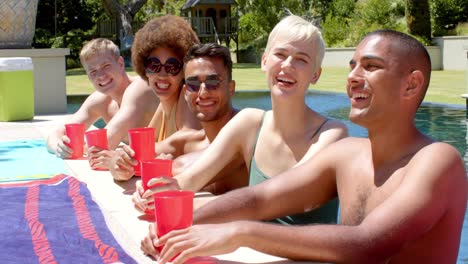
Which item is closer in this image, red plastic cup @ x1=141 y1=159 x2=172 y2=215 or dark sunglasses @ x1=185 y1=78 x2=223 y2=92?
red plastic cup @ x1=141 y1=159 x2=172 y2=215

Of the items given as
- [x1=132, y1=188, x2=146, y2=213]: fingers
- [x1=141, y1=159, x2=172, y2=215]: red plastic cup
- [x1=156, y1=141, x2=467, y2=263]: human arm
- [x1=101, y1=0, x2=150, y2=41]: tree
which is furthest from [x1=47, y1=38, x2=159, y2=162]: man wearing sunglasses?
[x1=101, y1=0, x2=150, y2=41]: tree

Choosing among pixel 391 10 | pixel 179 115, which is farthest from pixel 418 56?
pixel 391 10

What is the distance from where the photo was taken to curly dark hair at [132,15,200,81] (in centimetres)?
367

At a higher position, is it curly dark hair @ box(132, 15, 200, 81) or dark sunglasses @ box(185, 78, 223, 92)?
curly dark hair @ box(132, 15, 200, 81)

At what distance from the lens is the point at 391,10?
103 feet

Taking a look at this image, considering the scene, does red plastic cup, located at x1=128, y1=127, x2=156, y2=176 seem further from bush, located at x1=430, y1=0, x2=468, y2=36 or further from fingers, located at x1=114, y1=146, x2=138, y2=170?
bush, located at x1=430, y1=0, x2=468, y2=36

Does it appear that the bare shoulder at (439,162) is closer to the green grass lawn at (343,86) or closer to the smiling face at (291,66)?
the smiling face at (291,66)

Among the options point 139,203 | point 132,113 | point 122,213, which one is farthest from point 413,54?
→ point 132,113

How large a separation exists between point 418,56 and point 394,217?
0.52 m

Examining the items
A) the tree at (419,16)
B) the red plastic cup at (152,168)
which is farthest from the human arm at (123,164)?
the tree at (419,16)

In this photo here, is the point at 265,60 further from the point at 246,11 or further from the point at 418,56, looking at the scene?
the point at 246,11

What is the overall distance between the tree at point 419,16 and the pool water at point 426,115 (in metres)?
9.15

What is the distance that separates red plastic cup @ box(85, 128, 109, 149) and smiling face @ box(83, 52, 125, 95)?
1095 millimetres

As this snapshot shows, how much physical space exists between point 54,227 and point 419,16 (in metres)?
23.6
